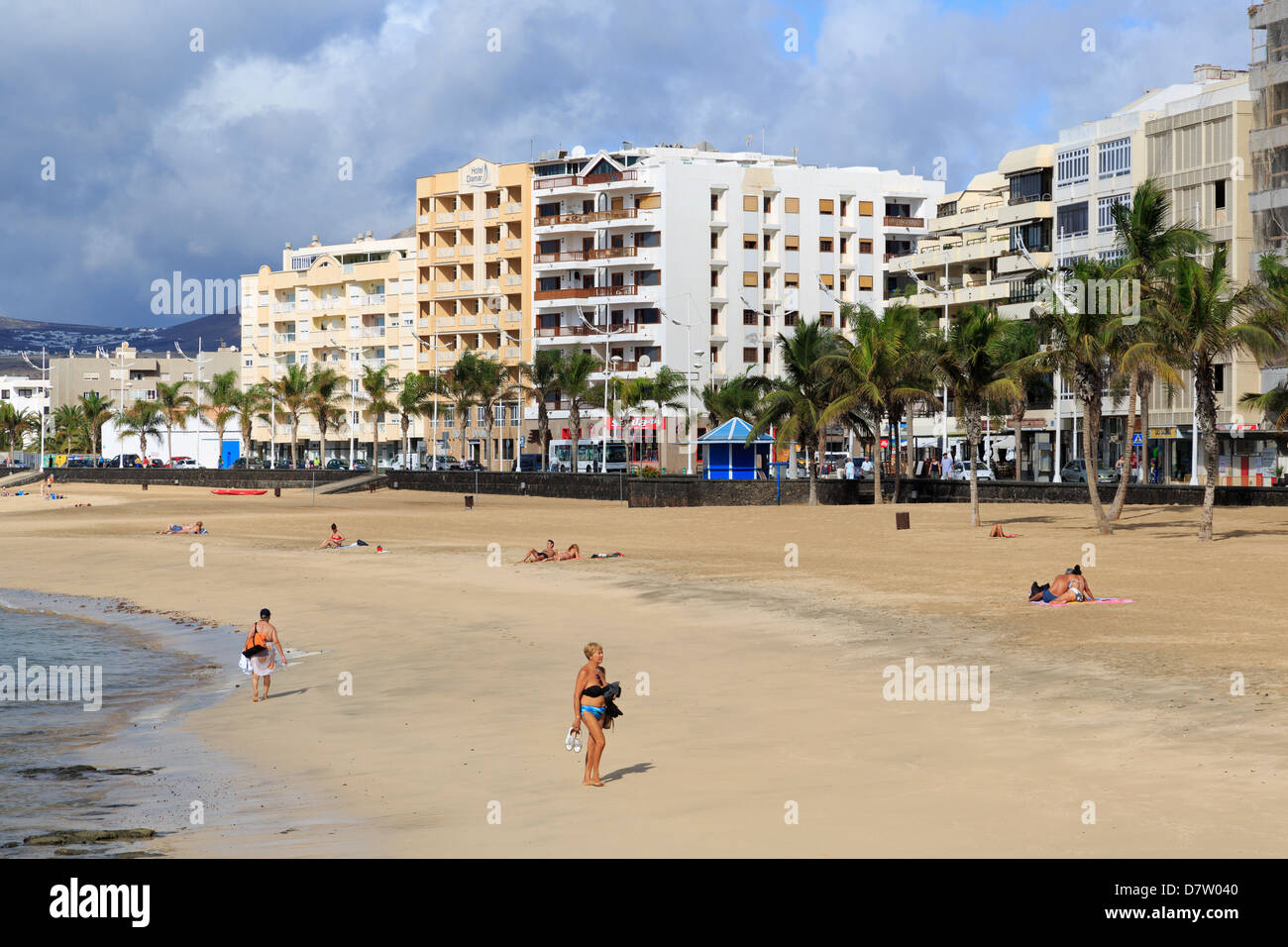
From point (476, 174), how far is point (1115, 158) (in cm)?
5792

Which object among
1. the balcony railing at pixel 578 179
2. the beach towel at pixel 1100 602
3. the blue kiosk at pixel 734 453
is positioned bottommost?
the beach towel at pixel 1100 602

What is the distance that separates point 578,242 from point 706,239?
1067 centimetres

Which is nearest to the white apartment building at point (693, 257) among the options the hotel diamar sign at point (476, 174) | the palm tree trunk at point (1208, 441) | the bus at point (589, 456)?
the bus at point (589, 456)

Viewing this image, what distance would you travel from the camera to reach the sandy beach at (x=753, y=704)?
11.0m

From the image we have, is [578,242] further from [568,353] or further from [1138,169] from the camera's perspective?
[1138,169]

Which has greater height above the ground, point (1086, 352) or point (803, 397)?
point (1086, 352)

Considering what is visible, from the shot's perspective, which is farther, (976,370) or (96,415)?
(96,415)

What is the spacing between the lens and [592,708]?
12.5 meters

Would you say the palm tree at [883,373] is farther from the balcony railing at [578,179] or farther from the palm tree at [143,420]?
the palm tree at [143,420]

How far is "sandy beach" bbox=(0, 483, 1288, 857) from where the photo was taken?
1097 cm

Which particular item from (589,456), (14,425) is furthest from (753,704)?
(14,425)

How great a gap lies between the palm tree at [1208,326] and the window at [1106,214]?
142 feet

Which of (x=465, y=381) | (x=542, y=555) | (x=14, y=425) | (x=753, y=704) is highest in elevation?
(x=465, y=381)

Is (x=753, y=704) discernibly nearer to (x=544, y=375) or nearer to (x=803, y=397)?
(x=803, y=397)
